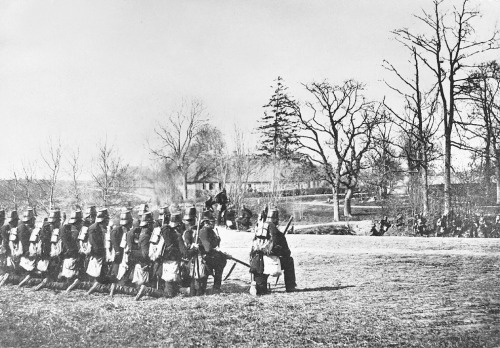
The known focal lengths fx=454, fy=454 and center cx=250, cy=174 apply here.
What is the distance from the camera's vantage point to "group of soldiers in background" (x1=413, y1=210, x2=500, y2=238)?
15805 mm

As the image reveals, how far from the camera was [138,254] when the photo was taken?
7.95 meters

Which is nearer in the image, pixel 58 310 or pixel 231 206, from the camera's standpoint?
pixel 58 310

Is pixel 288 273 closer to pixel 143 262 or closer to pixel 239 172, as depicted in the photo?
pixel 143 262

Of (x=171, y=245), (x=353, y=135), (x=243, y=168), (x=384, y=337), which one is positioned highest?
(x=353, y=135)

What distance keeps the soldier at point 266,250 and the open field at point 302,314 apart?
40 centimetres

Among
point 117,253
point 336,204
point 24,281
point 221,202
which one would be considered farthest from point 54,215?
point 336,204

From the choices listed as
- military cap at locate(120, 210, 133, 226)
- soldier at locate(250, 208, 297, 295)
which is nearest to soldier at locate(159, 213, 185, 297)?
military cap at locate(120, 210, 133, 226)

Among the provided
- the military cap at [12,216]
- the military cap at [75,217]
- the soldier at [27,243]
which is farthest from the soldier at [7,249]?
the military cap at [75,217]

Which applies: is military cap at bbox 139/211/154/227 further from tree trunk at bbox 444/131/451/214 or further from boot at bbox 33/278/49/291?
tree trunk at bbox 444/131/451/214

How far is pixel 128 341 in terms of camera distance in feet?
18.0

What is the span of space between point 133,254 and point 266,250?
92.6 inches

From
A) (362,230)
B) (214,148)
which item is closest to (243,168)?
(214,148)

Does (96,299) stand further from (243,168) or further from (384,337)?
(243,168)

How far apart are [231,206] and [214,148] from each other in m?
3.07
